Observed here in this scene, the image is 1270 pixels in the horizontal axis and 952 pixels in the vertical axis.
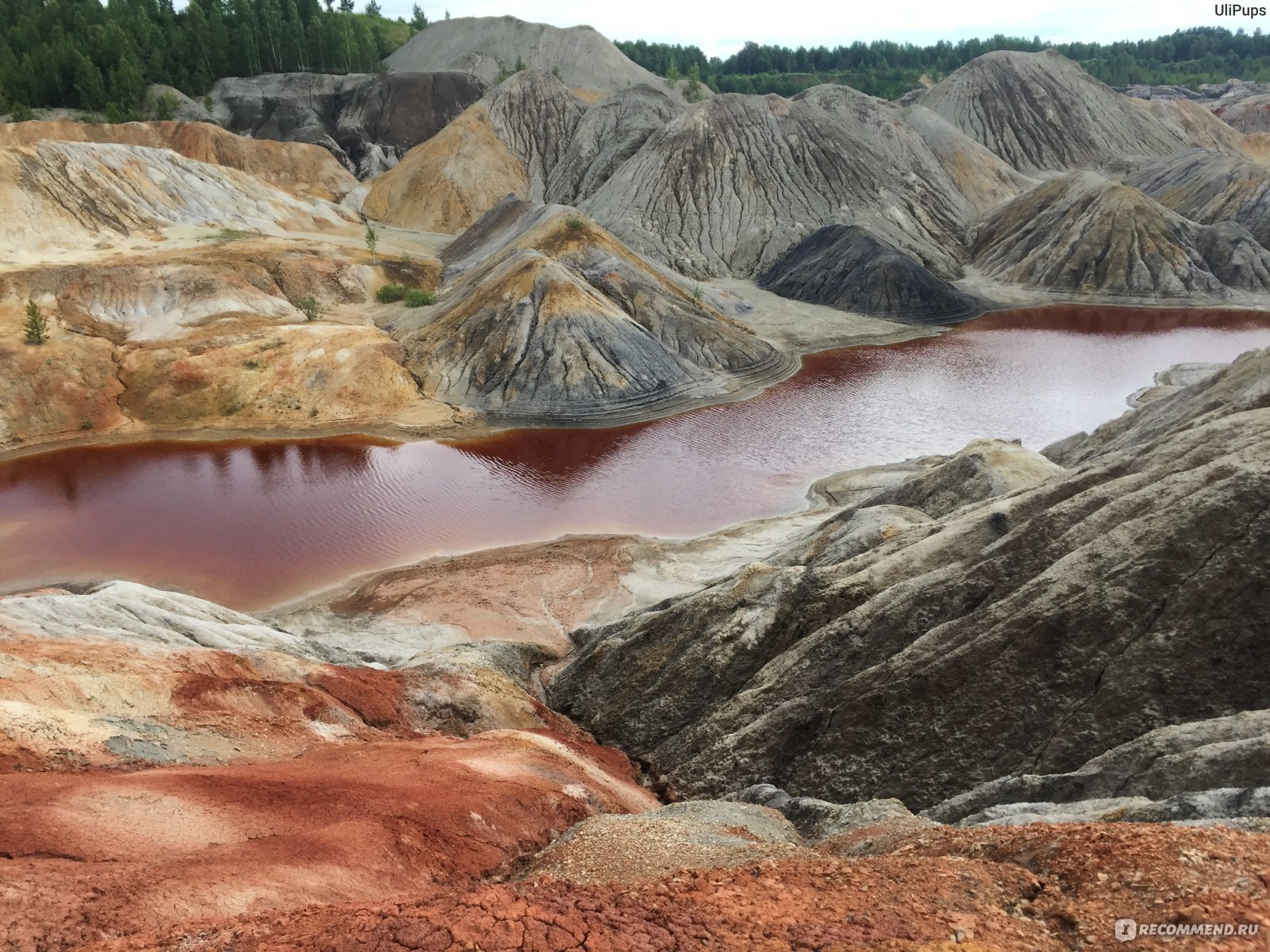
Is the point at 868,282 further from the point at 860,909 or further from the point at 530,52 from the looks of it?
the point at 530,52

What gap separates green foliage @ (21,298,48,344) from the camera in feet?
143

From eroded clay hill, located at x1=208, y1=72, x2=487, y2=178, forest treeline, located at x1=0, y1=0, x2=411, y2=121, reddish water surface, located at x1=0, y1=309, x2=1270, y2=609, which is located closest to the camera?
reddish water surface, located at x1=0, y1=309, x2=1270, y2=609

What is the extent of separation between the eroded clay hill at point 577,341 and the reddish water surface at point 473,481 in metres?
2.49

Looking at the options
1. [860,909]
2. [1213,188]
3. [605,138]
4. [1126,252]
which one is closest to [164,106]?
[605,138]

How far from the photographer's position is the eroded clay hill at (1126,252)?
67750mm

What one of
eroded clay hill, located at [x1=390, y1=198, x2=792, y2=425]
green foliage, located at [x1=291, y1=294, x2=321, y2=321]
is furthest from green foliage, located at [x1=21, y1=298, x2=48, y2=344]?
eroded clay hill, located at [x1=390, y1=198, x2=792, y2=425]

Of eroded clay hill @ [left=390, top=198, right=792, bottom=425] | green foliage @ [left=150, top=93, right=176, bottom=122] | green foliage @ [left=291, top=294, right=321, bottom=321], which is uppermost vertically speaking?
green foliage @ [left=150, top=93, right=176, bottom=122]

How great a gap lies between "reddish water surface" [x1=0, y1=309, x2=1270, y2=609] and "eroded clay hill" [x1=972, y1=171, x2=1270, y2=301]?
794 inches

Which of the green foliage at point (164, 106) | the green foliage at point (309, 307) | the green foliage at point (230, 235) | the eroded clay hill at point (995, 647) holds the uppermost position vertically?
the green foliage at point (164, 106)

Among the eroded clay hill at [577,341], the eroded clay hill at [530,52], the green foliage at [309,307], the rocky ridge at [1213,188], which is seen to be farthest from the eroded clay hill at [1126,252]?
the eroded clay hill at [530,52]

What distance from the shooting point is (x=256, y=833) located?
413 inches

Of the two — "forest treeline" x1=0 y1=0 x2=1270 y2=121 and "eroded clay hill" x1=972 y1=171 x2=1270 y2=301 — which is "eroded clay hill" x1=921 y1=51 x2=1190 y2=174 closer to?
"eroded clay hill" x1=972 y1=171 x2=1270 y2=301

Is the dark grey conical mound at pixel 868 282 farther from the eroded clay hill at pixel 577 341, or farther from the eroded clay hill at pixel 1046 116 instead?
the eroded clay hill at pixel 1046 116

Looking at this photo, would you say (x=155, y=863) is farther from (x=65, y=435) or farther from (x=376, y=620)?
(x=65, y=435)
